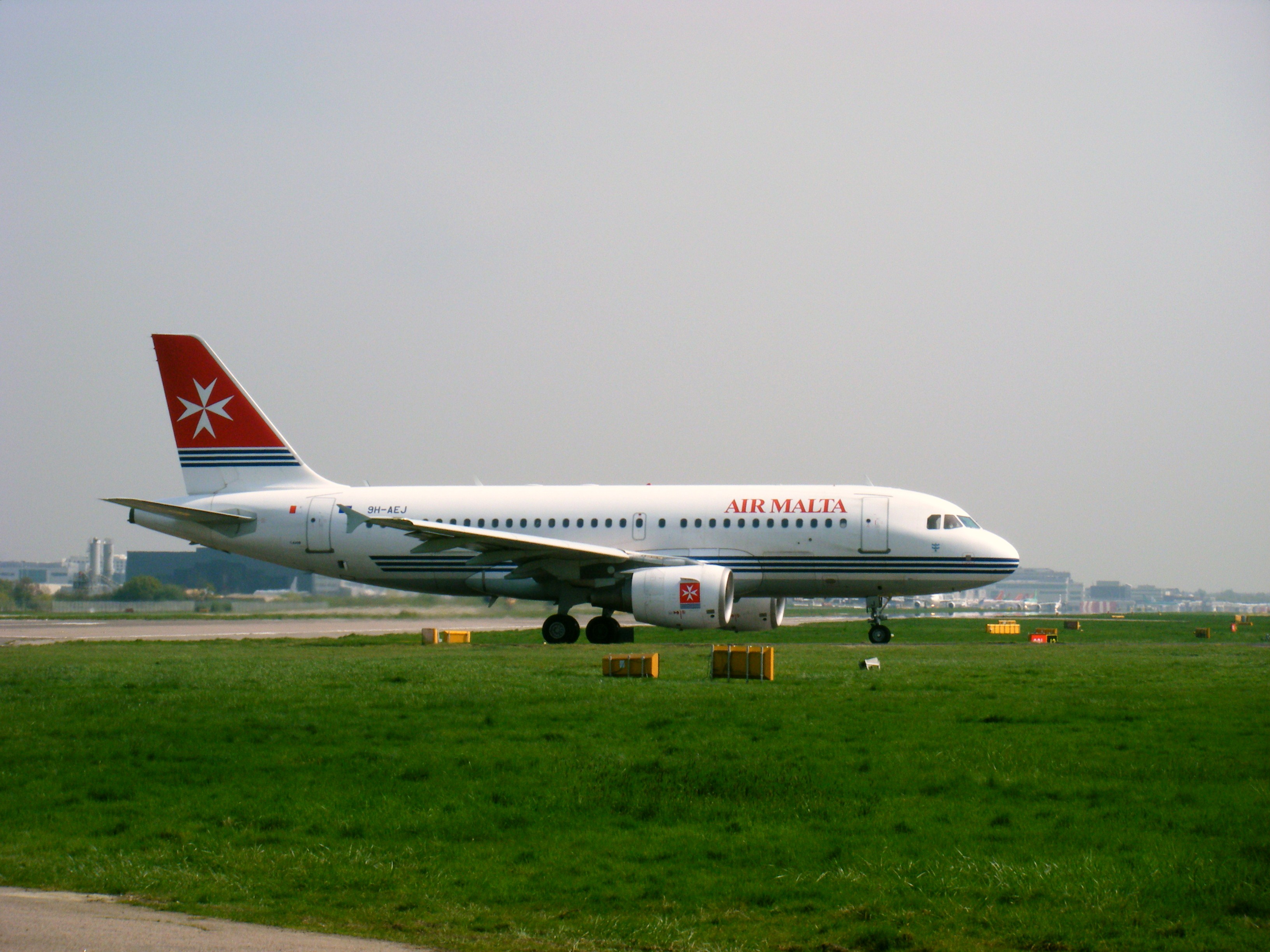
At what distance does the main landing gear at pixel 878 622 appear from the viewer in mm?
32812

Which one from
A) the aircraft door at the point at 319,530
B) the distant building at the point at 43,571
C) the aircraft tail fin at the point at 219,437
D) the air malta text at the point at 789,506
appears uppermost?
the aircraft tail fin at the point at 219,437

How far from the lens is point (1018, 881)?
27.9ft

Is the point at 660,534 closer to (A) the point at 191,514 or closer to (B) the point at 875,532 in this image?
(B) the point at 875,532

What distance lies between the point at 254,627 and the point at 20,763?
33.3 metres

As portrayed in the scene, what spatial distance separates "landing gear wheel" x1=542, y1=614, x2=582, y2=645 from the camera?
104ft

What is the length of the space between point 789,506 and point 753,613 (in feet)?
12.0

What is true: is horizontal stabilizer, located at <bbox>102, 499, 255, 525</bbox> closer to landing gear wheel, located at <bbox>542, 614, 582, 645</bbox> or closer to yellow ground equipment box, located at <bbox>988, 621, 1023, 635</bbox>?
landing gear wheel, located at <bbox>542, 614, 582, 645</bbox>

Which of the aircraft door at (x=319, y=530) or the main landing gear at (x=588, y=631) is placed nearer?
the main landing gear at (x=588, y=631)

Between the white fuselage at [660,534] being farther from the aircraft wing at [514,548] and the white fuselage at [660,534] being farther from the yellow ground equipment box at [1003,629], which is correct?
the yellow ground equipment box at [1003,629]

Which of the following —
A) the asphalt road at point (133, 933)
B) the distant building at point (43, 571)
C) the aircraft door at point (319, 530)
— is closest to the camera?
the asphalt road at point (133, 933)

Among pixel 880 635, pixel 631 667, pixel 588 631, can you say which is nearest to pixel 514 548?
pixel 588 631

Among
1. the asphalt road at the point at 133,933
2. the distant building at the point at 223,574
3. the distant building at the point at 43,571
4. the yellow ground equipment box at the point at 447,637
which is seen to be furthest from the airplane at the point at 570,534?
the distant building at the point at 43,571

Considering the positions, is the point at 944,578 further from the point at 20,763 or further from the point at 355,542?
the point at 20,763

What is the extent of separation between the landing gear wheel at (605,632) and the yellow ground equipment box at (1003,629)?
1575cm
